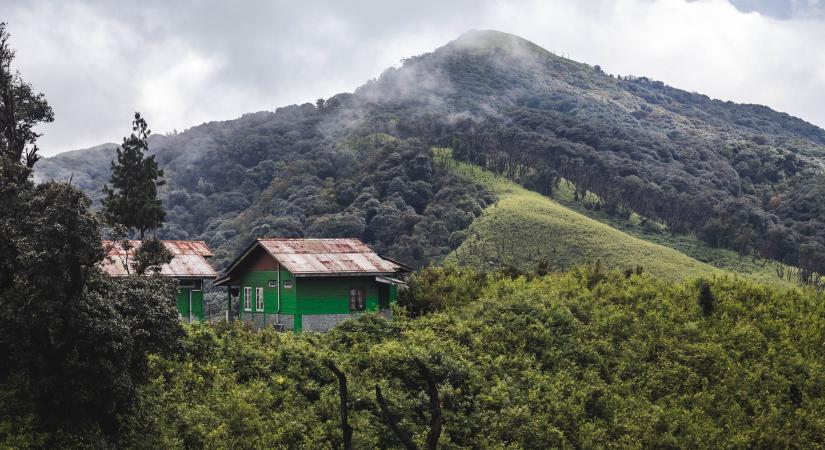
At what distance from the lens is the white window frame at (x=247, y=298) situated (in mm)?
42188

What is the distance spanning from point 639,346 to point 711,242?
77.6 meters

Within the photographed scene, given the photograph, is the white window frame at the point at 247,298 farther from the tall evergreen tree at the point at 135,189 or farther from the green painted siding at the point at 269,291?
the tall evergreen tree at the point at 135,189

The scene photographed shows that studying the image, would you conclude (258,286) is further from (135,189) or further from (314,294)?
(135,189)

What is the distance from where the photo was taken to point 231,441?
21172 mm

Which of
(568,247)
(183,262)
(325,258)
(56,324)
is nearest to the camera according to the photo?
(56,324)

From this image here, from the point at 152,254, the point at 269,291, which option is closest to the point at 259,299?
the point at 269,291

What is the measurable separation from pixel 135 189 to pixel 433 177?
71993 millimetres

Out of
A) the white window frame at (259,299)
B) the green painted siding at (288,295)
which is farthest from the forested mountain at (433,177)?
the green painted siding at (288,295)

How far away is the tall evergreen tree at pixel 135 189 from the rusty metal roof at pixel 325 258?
7.37 metres

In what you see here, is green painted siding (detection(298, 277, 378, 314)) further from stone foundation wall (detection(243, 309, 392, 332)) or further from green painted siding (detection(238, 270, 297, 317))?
green painted siding (detection(238, 270, 297, 317))

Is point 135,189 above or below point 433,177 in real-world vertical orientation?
below

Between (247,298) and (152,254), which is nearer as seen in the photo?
(152,254)

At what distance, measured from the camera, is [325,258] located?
3956 cm

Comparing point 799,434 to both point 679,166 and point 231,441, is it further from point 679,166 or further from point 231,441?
point 679,166
